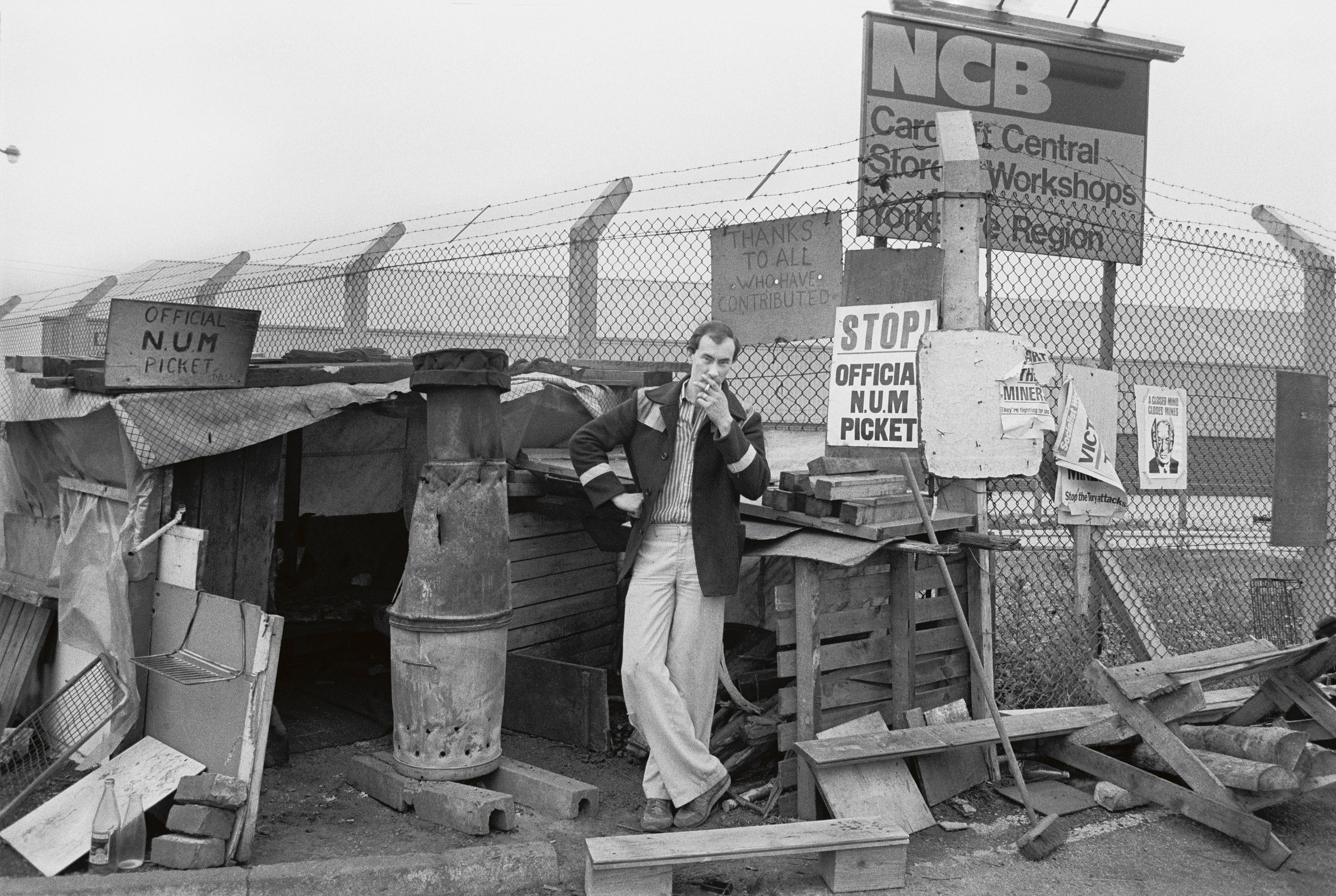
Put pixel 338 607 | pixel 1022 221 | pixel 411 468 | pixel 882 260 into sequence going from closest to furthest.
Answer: pixel 882 260, pixel 411 468, pixel 338 607, pixel 1022 221

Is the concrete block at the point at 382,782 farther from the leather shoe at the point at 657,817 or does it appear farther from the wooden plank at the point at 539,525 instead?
the wooden plank at the point at 539,525

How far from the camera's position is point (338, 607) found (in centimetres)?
676

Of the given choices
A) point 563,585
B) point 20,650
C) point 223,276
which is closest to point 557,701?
point 563,585

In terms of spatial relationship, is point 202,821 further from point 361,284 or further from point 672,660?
point 361,284

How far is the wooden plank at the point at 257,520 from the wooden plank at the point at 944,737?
2978mm

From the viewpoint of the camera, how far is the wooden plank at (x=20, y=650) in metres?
5.63

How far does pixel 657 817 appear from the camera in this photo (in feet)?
14.6

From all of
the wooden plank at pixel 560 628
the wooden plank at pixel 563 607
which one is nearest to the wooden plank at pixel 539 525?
the wooden plank at pixel 563 607

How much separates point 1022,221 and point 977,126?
82cm

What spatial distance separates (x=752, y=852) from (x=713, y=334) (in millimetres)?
2062

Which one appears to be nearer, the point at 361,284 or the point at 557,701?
the point at 557,701

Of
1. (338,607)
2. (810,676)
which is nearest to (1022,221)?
(810,676)

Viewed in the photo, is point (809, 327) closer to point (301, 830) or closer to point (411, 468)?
point (411, 468)

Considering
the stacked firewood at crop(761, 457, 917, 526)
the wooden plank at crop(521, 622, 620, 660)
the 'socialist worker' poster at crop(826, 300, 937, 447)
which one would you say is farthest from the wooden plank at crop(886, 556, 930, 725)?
the wooden plank at crop(521, 622, 620, 660)
